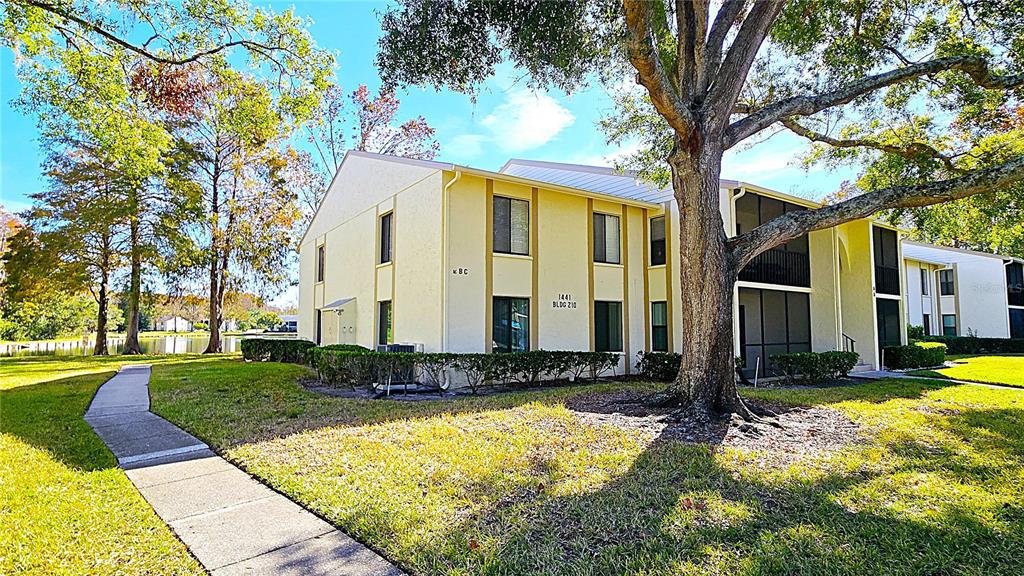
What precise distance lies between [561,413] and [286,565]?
17.2ft

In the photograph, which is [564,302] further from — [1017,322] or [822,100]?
[1017,322]

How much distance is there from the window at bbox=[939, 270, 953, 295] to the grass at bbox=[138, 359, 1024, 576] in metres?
27.0

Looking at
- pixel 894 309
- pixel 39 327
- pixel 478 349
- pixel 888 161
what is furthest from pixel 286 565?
pixel 39 327

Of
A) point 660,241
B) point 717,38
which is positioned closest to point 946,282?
point 660,241

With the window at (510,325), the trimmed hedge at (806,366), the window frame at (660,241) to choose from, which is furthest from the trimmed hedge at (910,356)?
the window at (510,325)

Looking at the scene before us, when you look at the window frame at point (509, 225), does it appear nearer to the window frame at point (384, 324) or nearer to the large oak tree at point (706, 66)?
the large oak tree at point (706, 66)

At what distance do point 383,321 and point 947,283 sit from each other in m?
32.3

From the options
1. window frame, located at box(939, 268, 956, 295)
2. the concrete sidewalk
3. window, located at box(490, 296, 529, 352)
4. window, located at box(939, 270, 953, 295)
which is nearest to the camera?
the concrete sidewalk

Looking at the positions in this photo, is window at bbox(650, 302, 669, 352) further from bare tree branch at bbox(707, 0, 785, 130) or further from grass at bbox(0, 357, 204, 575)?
grass at bbox(0, 357, 204, 575)

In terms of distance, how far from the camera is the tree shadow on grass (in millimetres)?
5648

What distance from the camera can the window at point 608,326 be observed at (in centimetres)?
1401

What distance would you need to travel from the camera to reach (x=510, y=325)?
1256 centimetres

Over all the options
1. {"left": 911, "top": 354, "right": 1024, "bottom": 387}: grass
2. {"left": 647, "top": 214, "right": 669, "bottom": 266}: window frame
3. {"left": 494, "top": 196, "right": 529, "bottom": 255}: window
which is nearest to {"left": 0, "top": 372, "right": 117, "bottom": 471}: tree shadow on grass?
{"left": 494, "top": 196, "right": 529, "bottom": 255}: window

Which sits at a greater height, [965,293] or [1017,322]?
[965,293]
